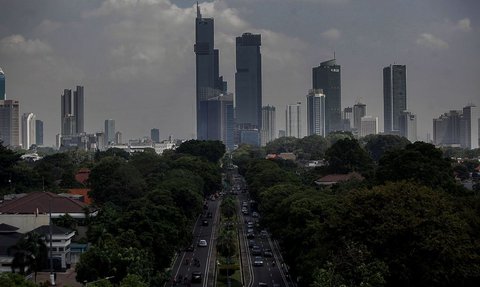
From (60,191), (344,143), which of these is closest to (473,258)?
(60,191)

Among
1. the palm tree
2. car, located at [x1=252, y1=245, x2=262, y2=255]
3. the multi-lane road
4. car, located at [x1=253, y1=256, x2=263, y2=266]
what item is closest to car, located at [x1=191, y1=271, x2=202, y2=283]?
the multi-lane road

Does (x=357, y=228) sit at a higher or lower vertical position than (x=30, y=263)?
higher

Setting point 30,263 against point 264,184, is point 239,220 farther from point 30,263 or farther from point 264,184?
point 30,263

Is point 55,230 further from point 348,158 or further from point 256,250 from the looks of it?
point 348,158

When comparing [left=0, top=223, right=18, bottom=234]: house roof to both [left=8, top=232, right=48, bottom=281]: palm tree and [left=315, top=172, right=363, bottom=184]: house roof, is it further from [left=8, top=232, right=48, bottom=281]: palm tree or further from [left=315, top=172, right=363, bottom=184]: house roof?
[left=315, top=172, right=363, bottom=184]: house roof

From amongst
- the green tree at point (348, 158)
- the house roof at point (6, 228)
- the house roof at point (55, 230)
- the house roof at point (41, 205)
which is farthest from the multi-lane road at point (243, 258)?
the green tree at point (348, 158)

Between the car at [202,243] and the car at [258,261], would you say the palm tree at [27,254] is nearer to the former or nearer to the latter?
the car at [258,261]

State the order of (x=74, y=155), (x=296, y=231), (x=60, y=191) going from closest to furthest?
(x=296, y=231) < (x=60, y=191) < (x=74, y=155)

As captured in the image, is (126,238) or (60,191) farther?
(60,191)
